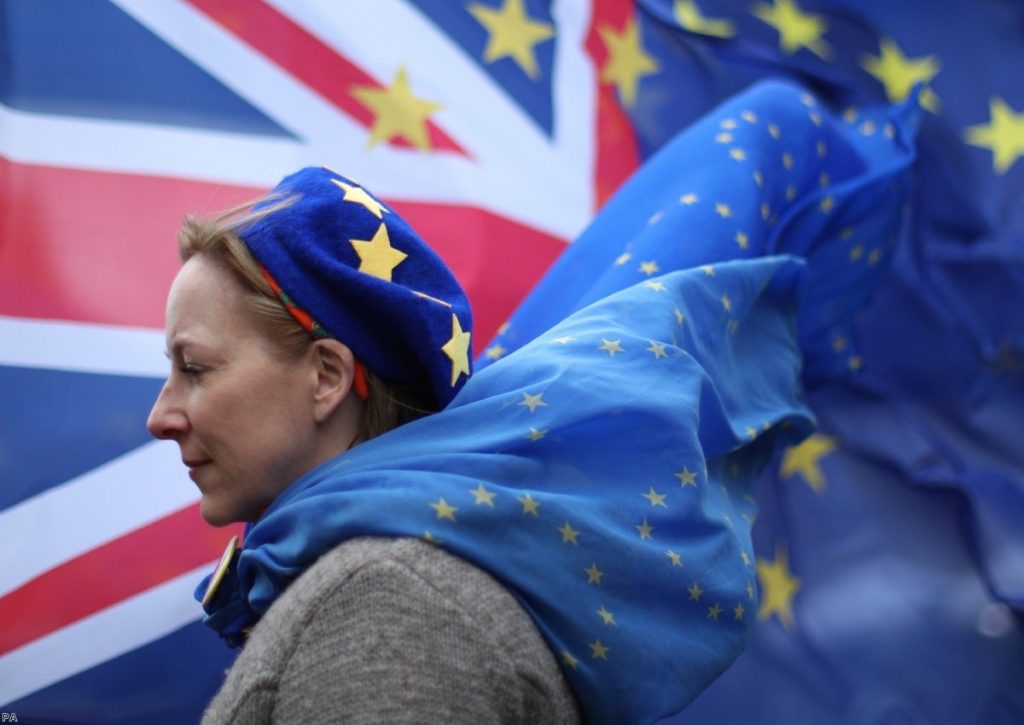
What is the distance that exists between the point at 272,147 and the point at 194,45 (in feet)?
0.85

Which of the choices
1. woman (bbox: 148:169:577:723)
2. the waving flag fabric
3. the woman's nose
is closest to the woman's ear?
woman (bbox: 148:169:577:723)

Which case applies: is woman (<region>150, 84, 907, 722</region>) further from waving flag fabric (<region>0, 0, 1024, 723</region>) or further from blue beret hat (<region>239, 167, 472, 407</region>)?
waving flag fabric (<region>0, 0, 1024, 723</region>)

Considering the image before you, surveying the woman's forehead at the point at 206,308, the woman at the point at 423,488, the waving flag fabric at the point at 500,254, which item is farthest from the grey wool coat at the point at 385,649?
the waving flag fabric at the point at 500,254

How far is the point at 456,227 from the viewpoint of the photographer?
282 cm

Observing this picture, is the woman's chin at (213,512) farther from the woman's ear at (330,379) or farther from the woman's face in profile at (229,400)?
the woman's ear at (330,379)

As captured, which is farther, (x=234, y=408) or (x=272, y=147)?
(x=272, y=147)

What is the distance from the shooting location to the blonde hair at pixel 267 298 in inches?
62.9

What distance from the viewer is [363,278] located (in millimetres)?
1562

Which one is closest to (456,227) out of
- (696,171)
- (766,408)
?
(696,171)

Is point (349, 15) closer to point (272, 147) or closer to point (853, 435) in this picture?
point (272, 147)

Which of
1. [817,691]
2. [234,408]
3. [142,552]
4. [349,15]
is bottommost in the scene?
[817,691]

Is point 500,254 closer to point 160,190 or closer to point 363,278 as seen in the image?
point 160,190

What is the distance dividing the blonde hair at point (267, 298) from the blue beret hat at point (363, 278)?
0.5 inches

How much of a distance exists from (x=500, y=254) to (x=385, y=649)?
1601mm
